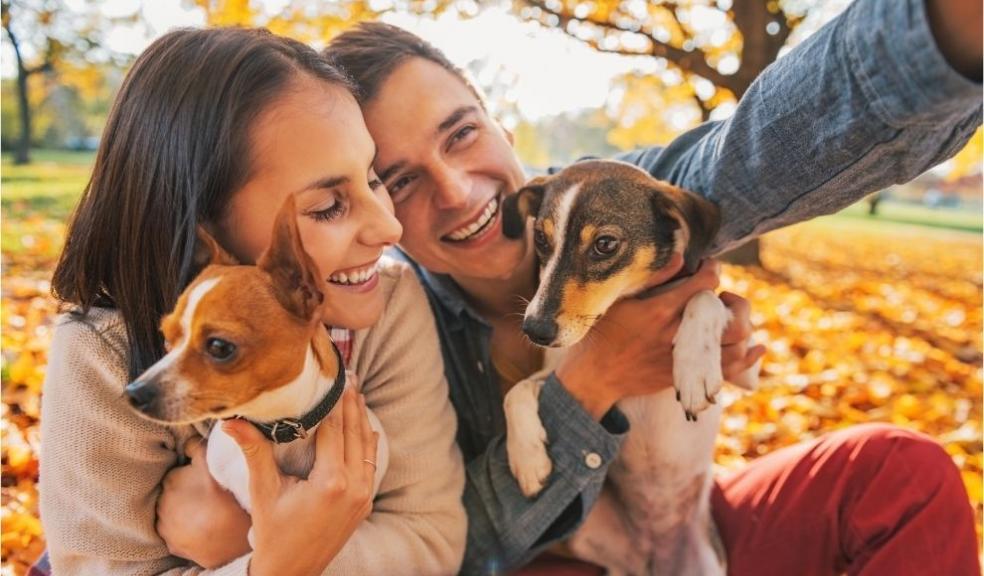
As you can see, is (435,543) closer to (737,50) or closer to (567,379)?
(567,379)

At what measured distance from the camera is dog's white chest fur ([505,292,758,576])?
185cm

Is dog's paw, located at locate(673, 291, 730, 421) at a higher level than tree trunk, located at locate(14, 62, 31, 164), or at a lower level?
higher

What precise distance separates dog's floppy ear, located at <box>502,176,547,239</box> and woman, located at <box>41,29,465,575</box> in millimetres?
488

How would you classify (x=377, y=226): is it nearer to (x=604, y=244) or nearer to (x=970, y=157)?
(x=604, y=244)

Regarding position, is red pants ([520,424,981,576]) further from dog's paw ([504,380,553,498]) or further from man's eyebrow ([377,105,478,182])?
man's eyebrow ([377,105,478,182])

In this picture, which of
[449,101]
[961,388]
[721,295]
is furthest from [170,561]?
[961,388]

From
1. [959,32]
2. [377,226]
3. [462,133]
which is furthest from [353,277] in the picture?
[959,32]

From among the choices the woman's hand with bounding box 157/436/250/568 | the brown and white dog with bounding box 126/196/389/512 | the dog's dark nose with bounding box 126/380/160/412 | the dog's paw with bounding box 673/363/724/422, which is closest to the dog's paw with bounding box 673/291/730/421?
the dog's paw with bounding box 673/363/724/422

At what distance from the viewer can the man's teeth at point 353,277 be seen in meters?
1.60

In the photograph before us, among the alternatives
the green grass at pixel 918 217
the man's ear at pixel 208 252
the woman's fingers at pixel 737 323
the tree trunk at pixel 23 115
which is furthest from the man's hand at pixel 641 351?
the green grass at pixel 918 217

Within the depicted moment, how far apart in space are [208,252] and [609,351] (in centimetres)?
101

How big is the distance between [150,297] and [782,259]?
8581 millimetres

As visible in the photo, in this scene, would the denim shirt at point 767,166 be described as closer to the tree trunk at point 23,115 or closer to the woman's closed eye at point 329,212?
the woman's closed eye at point 329,212

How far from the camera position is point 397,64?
1.89 metres
